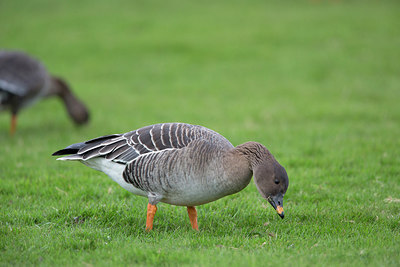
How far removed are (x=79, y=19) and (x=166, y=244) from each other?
20.5m

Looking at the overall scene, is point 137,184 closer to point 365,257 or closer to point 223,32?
point 365,257

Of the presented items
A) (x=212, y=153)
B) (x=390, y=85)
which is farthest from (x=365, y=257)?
(x=390, y=85)

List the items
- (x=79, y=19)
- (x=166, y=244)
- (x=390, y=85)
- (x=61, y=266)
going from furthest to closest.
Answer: (x=79, y=19) → (x=390, y=85) → (x=166, y=244) → (x=61, y=266)

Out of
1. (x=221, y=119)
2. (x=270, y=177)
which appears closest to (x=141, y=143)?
(x=270, y=177)

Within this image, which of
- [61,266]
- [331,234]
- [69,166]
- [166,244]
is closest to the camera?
[61,266]

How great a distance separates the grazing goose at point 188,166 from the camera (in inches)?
188

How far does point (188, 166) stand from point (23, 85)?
7548 mm

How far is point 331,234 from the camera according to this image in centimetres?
513

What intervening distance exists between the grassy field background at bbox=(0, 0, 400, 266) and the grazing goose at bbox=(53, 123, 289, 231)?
488 millimetres

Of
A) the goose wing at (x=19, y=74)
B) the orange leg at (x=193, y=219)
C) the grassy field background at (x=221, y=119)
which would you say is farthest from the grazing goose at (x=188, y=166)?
the goose wing at (x=19, y=74)

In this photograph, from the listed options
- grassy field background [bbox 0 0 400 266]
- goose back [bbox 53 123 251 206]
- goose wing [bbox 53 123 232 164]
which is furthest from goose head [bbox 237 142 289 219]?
goose wing [bbox 53 123 232 164]

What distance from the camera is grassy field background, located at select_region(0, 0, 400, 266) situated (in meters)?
4.82

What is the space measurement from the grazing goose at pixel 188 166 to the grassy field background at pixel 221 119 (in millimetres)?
488

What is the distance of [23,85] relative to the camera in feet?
36.1
